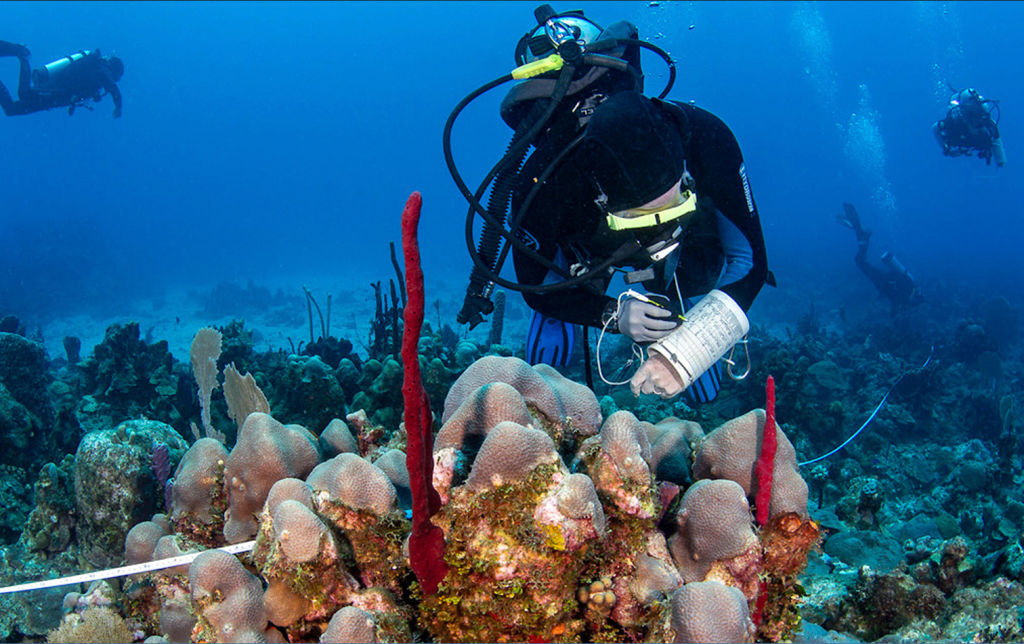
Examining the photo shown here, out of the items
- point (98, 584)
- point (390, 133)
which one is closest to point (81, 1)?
point (390, 133)

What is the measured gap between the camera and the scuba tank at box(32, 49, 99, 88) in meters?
16.8

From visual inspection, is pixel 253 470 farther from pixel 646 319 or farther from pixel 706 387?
pixel 706 387

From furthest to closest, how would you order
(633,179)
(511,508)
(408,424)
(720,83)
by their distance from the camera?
1. (720,83)
2. (633,179)
3. (511,508)
4. (408,424)

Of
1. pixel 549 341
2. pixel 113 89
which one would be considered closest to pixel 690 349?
pixel 549 341

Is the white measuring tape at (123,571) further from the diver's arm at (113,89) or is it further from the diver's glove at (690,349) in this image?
the diver's arm at (113,89)

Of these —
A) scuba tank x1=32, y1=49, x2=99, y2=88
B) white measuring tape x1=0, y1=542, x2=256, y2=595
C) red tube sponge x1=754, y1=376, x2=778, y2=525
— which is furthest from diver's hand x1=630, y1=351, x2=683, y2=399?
scuba tank x1=32, y1=49, x2=99, y2=88

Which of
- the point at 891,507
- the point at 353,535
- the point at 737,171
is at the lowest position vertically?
the point at 891,507

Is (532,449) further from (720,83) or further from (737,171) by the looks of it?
(720,83)

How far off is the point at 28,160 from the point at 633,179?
494ft

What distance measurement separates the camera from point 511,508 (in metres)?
1.61

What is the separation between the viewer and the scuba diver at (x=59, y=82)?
56.5ft

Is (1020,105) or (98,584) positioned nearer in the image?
(98,584)

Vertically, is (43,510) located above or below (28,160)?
below

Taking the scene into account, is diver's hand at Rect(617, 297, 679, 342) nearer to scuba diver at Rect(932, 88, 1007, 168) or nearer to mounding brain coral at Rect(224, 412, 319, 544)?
mounding brain coral at Rect(224, 412, 319, 544)
